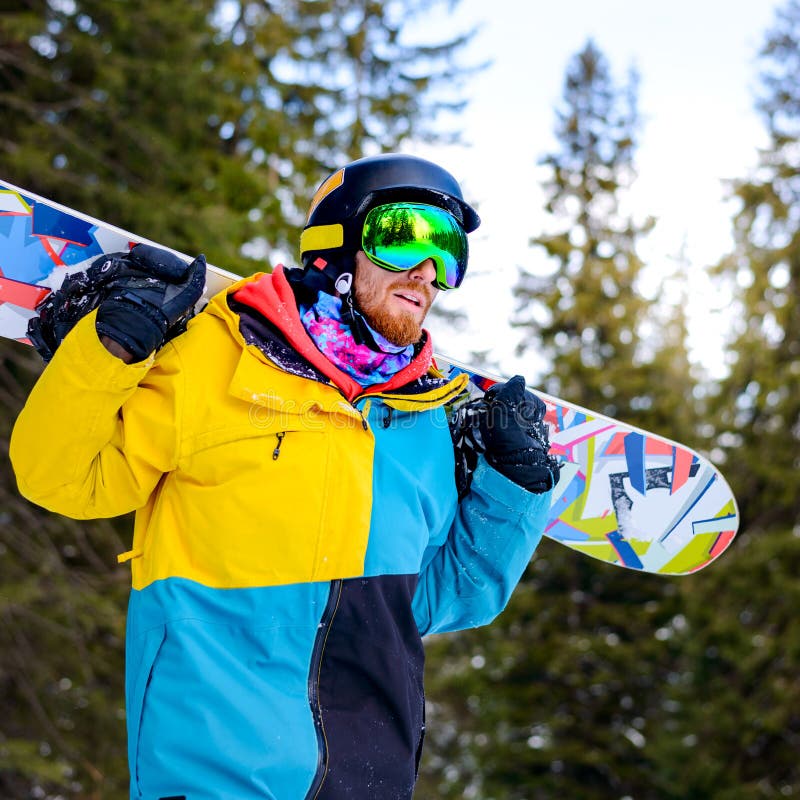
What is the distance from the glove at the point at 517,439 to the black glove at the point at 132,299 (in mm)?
874

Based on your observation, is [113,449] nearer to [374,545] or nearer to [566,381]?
[374,545]

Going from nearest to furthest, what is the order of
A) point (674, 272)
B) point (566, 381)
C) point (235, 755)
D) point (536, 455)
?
point (235, 755), point (536, 455), point (566, 381), point (674, 272)

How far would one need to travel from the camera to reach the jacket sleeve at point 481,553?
8.26ft

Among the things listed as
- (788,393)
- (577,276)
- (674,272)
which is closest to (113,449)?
(788,393)

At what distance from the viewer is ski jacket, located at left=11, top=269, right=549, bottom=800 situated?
6.45ft

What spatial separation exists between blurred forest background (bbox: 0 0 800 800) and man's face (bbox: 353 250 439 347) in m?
5.24

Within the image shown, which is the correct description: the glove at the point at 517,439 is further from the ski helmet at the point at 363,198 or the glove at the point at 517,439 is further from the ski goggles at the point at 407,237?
the ski helmet at the point at 363,198

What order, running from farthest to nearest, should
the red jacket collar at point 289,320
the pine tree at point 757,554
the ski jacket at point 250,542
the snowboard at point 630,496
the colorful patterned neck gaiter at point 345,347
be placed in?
the pine tree at point 757,554 < the snowboard at point 630,496 < the colorful patterned neck gaiter at point 345,347 < the red jacket collar at point 289,320 < the ski jacket at point 250,542

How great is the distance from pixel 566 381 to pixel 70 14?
10853 mm

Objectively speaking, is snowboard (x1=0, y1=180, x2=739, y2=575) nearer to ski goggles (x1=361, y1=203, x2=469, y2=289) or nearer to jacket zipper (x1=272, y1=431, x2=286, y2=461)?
ski goggles (x1=361, y1=203, x2=469, y2=289)

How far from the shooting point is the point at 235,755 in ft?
6.31

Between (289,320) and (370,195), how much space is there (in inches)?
22.2

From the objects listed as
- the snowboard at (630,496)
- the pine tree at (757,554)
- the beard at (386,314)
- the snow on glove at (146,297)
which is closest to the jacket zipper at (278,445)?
the snow on glove at (146,297)

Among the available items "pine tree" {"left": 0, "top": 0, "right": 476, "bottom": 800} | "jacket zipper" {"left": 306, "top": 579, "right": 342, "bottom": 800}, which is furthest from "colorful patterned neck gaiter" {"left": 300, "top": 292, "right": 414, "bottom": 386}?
"pine tree" {"left": 0, "top": 0, "right": 476, "bottom": 800}
